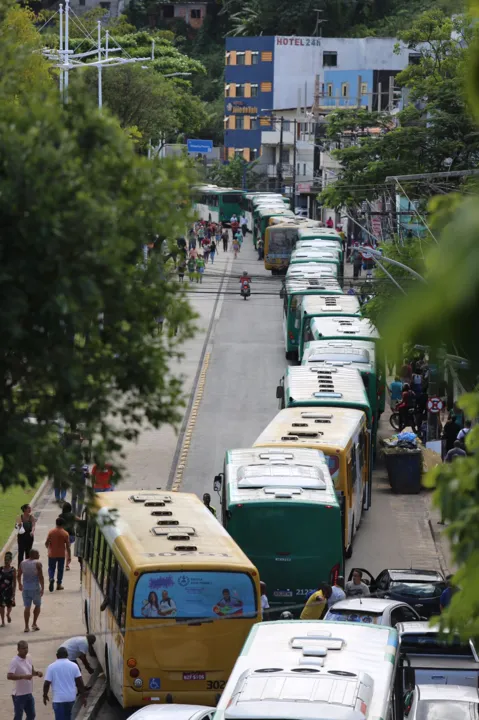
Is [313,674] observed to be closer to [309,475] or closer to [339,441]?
[309,475]

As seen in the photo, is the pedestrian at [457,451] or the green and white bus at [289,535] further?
the pedestrian at [457,451]

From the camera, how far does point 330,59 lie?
113062mm

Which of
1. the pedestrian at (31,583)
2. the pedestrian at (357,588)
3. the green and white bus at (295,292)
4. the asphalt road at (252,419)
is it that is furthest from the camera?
the green and white bus at (295,292)

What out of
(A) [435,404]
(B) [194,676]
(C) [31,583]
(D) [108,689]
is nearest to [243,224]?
(A) [435,404]

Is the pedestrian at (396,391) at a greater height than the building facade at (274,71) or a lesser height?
lesser

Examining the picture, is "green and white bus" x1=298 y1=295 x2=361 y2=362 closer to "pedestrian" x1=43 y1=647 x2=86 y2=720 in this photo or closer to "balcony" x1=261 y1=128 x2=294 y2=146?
"pedestrian" x1=43 y1=647 x2=86 y2=720

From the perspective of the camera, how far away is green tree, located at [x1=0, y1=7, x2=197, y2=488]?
8680 mm

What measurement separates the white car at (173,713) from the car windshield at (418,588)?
664 cm

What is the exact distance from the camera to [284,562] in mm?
20391

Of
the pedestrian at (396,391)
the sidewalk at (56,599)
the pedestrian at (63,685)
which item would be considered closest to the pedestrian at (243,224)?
the sidewalk at (56,599)

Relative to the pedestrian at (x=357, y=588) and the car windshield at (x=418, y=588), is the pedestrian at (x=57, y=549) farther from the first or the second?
the car windshield at (x=418, y=588)

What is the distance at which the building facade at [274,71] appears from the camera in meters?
110

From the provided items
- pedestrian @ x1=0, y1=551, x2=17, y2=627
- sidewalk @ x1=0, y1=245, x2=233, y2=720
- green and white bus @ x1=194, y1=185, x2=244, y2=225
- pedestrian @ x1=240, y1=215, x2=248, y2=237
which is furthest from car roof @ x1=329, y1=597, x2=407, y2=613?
pedestrian @ x1=240, y1=215, x2=248, y2=237

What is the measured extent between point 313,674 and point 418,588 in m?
7.60
